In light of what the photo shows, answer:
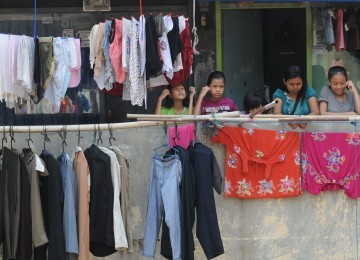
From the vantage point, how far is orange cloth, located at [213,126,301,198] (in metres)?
8.08

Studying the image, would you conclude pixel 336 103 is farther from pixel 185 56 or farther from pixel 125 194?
pixel 125 194

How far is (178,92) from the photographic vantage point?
374 inches

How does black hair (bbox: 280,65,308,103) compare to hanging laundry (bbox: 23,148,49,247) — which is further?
black hair (bbox: 280,65,308,103)

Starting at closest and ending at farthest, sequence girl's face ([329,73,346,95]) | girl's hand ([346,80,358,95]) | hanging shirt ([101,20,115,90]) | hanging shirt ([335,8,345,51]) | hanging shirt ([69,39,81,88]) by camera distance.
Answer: hanging shirt ([101,20,115,90]), hanging shirt ([69,39,81,88]), girl's hand ([346,80,358,95]), girl's face ([329,73,346,95]), hanging shirt ([335,8,345,51])

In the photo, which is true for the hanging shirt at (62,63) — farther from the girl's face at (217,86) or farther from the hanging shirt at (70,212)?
the hanging shirt at (70,212)

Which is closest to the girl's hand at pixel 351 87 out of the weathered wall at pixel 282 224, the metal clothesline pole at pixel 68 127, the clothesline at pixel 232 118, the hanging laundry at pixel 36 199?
the weathered wall at pixel 282 224

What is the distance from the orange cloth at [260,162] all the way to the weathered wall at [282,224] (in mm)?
96

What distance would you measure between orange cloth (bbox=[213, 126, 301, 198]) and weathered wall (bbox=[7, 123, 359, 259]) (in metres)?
0.10

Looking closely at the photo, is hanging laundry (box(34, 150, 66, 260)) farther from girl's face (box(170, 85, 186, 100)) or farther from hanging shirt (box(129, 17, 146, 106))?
girl's face (box(170, 85, 186, 100))

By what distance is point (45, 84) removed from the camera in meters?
9.25

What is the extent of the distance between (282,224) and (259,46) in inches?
179

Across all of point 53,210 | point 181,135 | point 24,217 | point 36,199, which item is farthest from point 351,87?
point 24,217

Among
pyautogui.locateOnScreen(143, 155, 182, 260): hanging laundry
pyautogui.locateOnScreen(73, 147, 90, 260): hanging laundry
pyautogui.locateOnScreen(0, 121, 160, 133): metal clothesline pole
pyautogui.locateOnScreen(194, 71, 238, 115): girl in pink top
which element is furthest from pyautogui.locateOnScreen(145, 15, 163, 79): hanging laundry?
pyautogui.locateOnScreen(73, 147, 90, 260): hanging laundry

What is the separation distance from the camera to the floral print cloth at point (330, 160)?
8.15 meters
